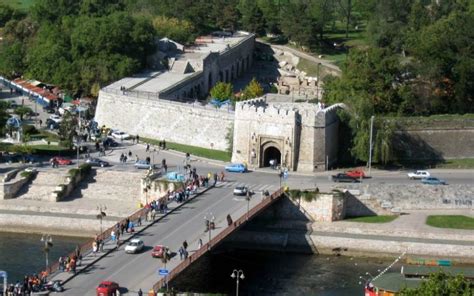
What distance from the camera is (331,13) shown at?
135m

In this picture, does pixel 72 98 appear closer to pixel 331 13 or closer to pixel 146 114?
pixel 146 114

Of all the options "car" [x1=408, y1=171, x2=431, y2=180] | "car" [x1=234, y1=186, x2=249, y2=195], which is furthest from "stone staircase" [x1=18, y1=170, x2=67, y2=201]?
"car" [x1=408, y1=171, x2=431, y2=180]

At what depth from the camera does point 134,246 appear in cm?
6322

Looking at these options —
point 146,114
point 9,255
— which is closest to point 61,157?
point 146,114

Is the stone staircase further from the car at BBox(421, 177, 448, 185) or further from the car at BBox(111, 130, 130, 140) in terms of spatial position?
the car at BBox(421, 177, 448, 185)

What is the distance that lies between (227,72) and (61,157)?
116 ft

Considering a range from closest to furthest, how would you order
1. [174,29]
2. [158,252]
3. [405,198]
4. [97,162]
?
[158,252] < [405,198] < [97,162] < [174,29]

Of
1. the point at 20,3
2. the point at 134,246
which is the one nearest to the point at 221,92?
the point at 134,246

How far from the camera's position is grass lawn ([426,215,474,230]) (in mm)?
74438

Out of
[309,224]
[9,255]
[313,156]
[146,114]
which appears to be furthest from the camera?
[146,114]

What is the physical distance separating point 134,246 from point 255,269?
9380mm

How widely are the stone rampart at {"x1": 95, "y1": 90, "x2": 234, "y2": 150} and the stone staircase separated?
12.1m

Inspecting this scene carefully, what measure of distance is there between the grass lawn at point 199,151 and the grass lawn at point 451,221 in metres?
16.4

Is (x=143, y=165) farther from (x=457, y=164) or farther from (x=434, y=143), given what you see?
(x=457, y=164)
